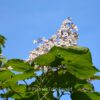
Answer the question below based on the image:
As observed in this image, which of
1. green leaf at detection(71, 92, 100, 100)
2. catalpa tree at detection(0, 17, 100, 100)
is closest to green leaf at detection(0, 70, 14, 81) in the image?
catalpa tree at detection(0, 17, 100, 100)

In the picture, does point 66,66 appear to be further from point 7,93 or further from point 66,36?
point 7,93

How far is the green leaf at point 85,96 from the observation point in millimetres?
3133

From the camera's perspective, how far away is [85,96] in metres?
3.16

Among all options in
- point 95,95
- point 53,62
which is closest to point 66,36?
point 53,62

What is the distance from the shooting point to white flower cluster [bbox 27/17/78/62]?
10.7 feet

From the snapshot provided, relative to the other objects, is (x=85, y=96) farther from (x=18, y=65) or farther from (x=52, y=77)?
(x=18, y=65)

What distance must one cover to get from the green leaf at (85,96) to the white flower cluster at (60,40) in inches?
18.5

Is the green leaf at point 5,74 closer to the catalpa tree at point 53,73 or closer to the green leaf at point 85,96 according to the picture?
the catalpa tree at point 53,73

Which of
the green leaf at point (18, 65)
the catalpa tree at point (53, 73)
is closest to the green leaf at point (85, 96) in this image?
the catalpa tree at point (53, 73)

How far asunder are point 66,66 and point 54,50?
257 mm

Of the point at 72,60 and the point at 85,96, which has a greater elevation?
the point at 72,60

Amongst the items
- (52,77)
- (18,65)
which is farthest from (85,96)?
(18,65)

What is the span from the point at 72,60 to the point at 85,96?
389 mm

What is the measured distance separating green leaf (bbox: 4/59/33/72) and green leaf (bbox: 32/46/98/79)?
0.27ft
